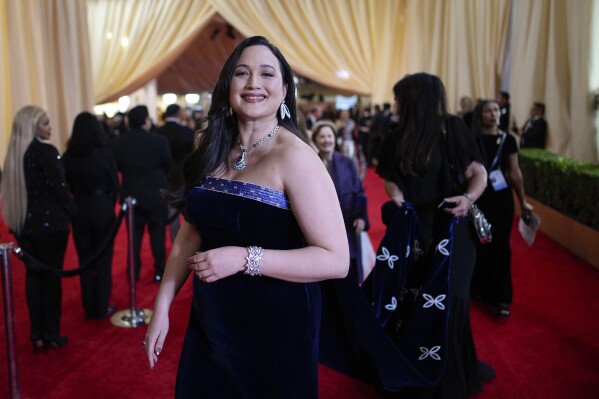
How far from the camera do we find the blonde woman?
360 centimetres

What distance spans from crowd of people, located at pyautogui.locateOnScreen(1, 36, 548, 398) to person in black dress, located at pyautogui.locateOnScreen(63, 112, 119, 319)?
0.01 m

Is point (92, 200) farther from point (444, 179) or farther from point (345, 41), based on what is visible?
point (345, 41)

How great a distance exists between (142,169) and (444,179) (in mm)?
3029

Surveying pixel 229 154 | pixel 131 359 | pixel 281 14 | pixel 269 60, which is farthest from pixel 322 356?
pixel 281 14

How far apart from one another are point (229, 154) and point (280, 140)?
8.0 inches

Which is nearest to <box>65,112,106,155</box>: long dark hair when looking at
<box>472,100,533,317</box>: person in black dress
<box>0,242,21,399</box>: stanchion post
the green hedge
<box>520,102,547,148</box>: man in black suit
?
<box>0,242,21,399</box>: stanchion post

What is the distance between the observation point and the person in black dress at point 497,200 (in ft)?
13.6

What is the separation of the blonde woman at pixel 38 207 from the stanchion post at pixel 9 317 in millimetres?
740

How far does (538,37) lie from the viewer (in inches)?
321

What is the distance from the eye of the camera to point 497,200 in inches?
165

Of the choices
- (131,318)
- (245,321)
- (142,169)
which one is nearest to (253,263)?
(245,321)

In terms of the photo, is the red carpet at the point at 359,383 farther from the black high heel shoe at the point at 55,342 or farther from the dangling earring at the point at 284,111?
the dangling earring at the point at 284,111

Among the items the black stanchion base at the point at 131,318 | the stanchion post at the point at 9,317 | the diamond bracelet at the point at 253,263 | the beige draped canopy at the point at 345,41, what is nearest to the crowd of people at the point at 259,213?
the diamond bracelet at the point at 253,263

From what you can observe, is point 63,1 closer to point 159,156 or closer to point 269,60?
point 159,156
